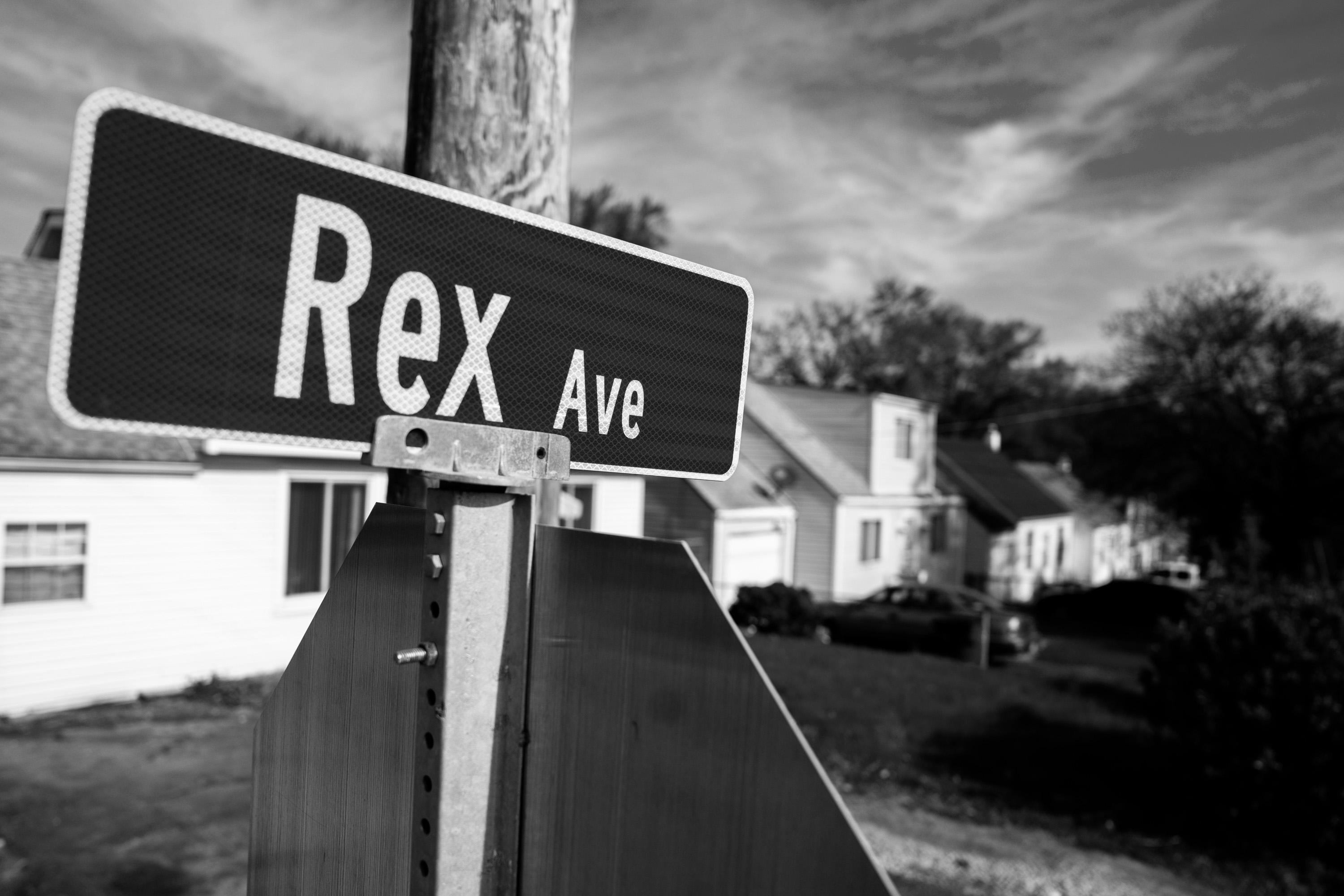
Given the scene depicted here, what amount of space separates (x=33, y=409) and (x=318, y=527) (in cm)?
380

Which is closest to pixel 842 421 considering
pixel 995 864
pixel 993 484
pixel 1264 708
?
pixel 993 484

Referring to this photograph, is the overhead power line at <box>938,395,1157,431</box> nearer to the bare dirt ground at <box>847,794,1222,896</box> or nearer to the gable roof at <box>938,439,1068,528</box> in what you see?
the gable roof at <box>938,439,1068,528</box>

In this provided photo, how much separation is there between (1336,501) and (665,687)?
3404 cm

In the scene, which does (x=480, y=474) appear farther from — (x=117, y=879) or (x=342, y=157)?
(x=117, y=879)

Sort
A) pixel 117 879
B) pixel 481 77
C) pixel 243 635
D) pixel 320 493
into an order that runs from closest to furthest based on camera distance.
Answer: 1. pixel 481 77
2. pixel 117 879
3. pixel 243 635
4. pixel 320 493

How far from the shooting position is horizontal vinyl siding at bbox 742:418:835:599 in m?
25.8

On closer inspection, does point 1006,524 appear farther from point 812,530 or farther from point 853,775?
point 853,775

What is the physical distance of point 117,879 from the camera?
237 inches

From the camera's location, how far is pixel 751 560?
2342cm

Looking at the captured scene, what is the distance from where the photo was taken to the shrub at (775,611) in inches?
750

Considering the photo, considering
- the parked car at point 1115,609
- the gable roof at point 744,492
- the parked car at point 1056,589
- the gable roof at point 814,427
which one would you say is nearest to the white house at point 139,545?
the gable roof at point 744,492

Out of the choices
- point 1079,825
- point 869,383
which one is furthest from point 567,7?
point 869,383

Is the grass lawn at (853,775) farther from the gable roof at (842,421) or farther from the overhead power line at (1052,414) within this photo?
the overhead power line at (1052,414)

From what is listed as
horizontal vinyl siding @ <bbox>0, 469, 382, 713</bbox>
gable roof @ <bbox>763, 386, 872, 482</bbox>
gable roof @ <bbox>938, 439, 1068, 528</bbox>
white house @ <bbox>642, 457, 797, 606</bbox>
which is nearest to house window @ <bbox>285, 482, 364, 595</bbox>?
horizontal vinyl siding @ <bbox>0, 469, 382, 713</bbox>
